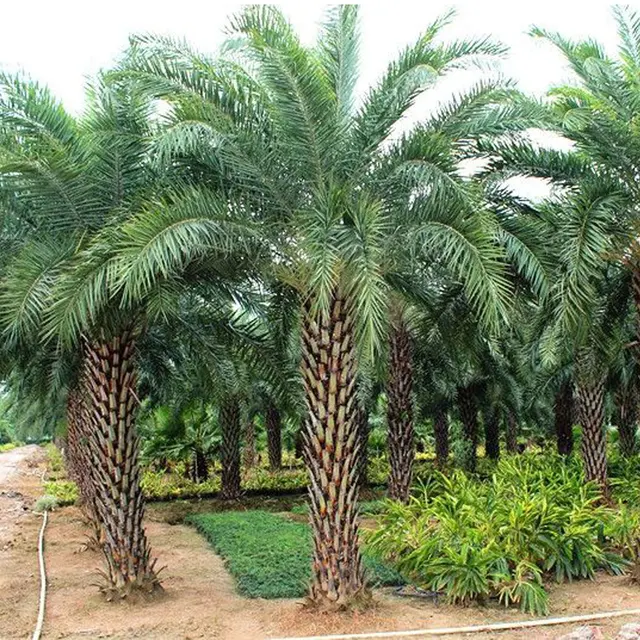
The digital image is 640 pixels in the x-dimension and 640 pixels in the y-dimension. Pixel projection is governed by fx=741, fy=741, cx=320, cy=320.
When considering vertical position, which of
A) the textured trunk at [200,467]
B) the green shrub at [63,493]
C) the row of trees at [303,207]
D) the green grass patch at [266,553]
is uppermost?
the row of trees at [303,207]

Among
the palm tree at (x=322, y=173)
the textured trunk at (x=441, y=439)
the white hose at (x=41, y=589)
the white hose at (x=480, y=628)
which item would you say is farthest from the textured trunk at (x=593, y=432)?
the white hose at (x=41, y=589)

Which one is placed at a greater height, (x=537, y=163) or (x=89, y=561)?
(x=537, y=163)

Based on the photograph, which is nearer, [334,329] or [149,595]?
[334,329]

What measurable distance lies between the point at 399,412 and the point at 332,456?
6609 mm

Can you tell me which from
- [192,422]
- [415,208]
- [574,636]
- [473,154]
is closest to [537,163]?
[473,154]

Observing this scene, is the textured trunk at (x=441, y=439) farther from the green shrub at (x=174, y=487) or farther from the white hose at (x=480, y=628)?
the white hose at (x=480, y=628)

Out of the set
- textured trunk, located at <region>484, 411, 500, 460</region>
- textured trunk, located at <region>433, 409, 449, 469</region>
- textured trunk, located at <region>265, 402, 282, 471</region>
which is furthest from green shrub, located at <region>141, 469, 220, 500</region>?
textured trunk, located at <region>484, 411, 500, 460</region>

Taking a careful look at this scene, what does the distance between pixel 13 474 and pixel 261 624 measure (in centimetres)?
3431

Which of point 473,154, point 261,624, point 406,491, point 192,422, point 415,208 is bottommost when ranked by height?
point 261,624

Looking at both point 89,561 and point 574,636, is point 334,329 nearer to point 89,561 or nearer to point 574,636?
point 574,636

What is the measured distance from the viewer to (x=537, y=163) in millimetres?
10297

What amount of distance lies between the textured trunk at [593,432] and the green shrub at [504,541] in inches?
135

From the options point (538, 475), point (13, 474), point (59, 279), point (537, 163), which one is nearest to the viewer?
point (59, 279)

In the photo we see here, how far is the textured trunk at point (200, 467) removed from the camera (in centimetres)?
2499
